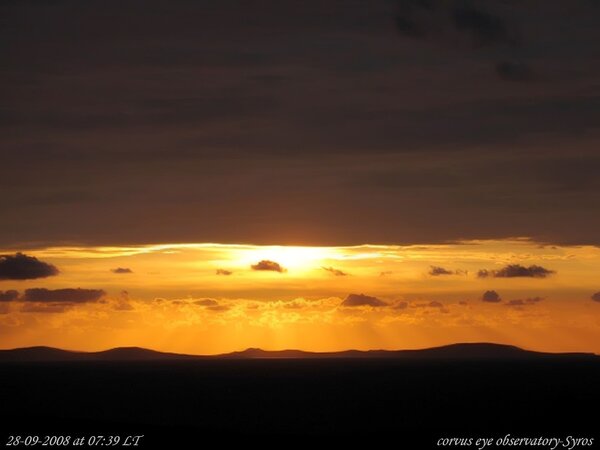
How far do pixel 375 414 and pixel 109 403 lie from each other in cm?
5517

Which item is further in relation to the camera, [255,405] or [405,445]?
[255,405]

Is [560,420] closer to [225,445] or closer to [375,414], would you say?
[375,414]

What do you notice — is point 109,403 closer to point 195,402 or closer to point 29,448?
point 195,402

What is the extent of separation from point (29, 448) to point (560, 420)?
5756 centimetres

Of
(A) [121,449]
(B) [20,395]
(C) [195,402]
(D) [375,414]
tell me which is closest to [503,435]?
(A) [121,449]

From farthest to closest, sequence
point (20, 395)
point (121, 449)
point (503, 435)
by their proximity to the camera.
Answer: point (20, 395) < point (503, 435) < point (121, 449)

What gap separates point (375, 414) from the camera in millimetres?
137000

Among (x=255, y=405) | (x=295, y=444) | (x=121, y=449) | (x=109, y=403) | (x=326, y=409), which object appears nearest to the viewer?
(x=121, y=449)

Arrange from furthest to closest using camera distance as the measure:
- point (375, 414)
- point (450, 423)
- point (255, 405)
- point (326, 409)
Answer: point (255, 405), point (326, 409), point (375, 414), point (450, 423)

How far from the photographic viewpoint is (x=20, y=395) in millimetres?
196000

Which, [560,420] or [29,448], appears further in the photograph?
[560,420]

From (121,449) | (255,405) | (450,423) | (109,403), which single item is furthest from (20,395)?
(121,449)

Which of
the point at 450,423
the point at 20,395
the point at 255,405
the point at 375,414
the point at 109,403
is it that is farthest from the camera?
the point at 20,395

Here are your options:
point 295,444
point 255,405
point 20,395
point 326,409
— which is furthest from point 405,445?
point 20,395
